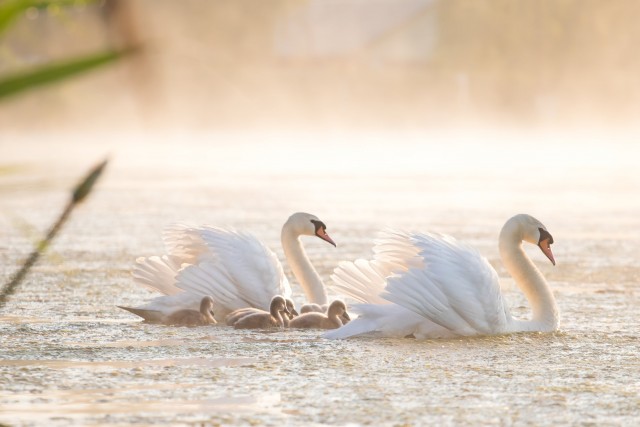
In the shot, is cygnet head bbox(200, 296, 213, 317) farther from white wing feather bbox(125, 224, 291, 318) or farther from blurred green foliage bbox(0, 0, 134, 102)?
blurred green foliage bbox(0, 0, 134, 102)

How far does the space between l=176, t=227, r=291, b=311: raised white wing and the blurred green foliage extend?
6.18m

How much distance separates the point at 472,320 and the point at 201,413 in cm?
241

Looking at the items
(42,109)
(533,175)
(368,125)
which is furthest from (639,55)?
(533,175)

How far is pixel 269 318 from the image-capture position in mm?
8008

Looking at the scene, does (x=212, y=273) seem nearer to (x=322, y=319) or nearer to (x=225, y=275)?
(x=225, y=275)

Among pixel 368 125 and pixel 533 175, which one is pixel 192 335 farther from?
pixel 368 125

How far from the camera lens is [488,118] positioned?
62188 millimetres

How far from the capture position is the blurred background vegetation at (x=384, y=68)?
201 feet

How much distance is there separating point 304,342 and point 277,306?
519 mm

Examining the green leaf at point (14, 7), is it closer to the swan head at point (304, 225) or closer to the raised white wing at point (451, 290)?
the raised white wing at point (451, 290)

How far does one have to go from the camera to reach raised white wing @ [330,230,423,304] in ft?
25.9

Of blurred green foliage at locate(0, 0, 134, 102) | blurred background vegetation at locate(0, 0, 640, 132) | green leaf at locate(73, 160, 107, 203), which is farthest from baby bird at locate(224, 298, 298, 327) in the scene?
blurred background vegetation at locate(0, 0, 640, 132)

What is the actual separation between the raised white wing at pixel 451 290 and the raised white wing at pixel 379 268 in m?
0.14

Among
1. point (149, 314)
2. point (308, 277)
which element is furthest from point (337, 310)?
point (149, 314)
